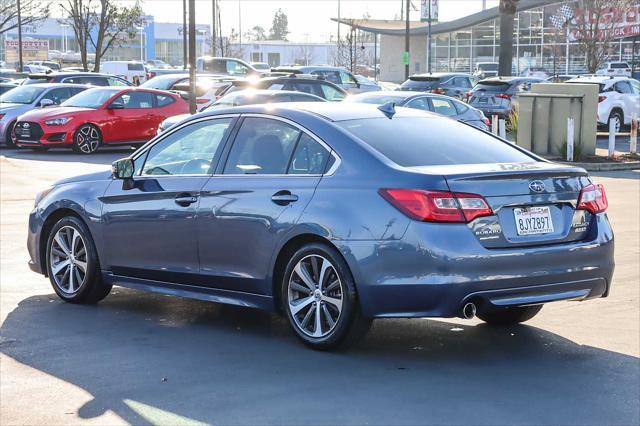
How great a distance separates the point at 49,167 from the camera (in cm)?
2189

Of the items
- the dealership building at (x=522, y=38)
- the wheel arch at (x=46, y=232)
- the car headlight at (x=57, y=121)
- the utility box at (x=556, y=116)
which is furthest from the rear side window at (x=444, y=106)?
the dealership building at (x=522, y=38)

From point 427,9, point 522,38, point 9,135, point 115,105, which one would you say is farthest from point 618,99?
point 522,38

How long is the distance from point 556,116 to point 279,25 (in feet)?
563

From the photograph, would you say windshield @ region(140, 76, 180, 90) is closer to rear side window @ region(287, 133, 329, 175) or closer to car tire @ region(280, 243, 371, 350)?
rear side window @ region(287, 133, 329, 175)

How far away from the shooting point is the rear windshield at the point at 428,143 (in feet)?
23.4

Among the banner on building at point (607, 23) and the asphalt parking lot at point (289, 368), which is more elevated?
the banner on building at point (607, 23)

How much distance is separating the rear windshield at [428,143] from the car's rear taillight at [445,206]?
16.9 inches

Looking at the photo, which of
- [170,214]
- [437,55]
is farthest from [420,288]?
[437,55]

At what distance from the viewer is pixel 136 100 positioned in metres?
26.1

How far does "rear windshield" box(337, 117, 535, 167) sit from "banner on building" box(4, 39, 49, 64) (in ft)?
261

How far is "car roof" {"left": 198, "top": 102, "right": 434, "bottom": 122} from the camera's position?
757 cm

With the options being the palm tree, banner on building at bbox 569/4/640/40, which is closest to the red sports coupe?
the palm tree

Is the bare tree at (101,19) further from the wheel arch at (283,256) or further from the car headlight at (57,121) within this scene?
the wheel arch at (283,256)

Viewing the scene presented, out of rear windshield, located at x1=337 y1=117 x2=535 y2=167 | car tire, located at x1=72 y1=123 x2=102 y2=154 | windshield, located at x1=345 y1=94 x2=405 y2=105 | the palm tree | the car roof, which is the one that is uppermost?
the palm tree
